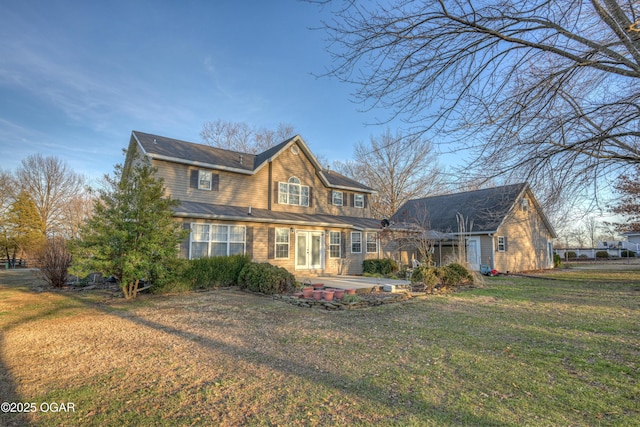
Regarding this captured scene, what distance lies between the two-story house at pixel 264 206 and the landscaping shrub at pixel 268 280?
2914mm

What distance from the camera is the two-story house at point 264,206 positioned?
45.4 feet

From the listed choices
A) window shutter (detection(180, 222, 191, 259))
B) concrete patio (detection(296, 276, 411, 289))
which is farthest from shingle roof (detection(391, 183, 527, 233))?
window shutter (detection(180, 222, 191, 259))

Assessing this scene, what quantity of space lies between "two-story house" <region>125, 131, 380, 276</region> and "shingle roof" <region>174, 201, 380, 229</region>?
37 mm

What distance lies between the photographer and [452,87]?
→ 4.63 meters

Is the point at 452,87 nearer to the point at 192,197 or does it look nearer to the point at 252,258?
the point at 252,258

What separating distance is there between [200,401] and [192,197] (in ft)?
41.5

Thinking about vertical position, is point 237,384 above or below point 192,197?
below

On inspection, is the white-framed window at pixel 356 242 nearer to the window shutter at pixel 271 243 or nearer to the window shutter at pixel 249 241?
the window shutter at pixel 271 243

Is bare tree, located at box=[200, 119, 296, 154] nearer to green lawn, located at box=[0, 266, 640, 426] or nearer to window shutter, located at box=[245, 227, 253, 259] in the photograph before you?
window shutter, located at box=[245, 227, 253, 259]

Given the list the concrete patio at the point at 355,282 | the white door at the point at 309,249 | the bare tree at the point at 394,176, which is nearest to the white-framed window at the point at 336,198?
the white door at the point at 309,249

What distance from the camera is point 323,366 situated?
438cm

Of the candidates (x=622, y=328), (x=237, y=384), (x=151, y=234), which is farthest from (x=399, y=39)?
(x=151, y=234)

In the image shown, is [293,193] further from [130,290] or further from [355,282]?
[130,290]

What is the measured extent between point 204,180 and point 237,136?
1855cm
